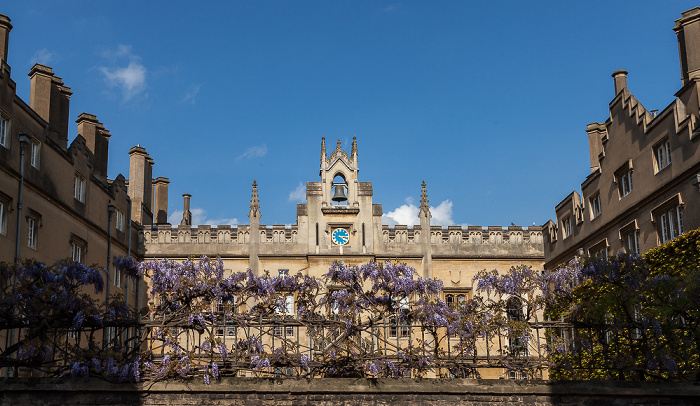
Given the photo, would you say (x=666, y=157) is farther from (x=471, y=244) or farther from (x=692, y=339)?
(x=471, y=244)

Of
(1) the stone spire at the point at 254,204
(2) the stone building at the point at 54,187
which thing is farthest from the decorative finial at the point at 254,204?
(2) the stone building at the point at 54,187

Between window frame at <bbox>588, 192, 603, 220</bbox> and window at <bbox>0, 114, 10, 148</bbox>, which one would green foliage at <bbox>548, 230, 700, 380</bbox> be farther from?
window at <bbox>0, 114, 10, 148</bbox>

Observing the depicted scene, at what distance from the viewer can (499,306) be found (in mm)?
19219

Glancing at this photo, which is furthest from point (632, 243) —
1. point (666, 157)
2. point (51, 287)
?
point (51, 287)

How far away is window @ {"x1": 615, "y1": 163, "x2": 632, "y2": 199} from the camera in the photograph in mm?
26328

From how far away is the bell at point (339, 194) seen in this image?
Result: 37938 mm

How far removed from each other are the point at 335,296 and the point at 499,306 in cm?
424

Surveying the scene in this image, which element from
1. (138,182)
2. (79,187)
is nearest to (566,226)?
(79,187)

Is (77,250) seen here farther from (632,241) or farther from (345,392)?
(632,241)

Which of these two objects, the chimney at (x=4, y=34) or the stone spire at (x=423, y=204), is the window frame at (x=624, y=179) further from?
the chimney at (x=4, y=34)

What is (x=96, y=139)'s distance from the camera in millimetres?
34281

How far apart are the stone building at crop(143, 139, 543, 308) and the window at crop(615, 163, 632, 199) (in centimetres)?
1106

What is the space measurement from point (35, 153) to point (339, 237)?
15529 mm

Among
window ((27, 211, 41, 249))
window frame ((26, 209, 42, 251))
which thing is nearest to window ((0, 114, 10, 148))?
window frame ((26, 209, 42, 251))
